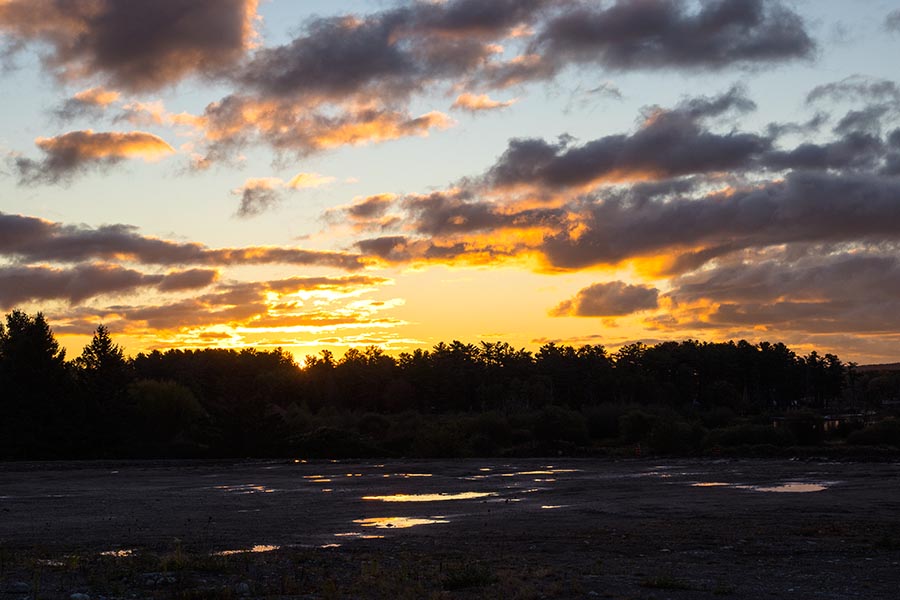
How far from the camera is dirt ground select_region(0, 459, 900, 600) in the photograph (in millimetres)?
14102

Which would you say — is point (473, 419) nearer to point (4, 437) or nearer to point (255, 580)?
point (4, 437)

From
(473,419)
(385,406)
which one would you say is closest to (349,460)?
(473,419)

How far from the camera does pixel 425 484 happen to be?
3959 centimetres

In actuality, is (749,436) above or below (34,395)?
below

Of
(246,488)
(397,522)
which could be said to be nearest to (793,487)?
(397,522)

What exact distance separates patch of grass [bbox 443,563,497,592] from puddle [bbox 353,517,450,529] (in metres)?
9.76

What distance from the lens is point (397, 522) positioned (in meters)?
25.5

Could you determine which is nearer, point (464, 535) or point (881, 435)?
point (464, 535)

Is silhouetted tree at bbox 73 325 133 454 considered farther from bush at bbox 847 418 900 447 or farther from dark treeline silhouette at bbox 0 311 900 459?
bush at bbox 847 418 900 447

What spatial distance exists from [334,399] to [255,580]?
375 ft

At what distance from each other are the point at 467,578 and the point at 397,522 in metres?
11.6

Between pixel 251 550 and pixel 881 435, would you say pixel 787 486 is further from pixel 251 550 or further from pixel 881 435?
pixel 881 435

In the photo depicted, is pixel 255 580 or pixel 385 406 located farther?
pixel 385 406

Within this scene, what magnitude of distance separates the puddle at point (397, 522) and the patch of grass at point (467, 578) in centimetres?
976
